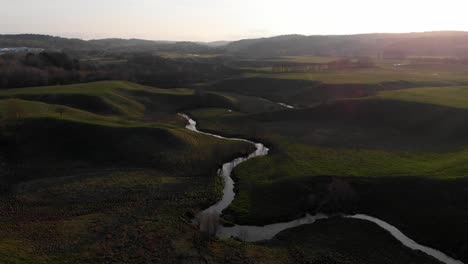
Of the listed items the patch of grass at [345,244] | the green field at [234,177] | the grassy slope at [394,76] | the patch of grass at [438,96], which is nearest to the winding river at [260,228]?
the green field at [234,177]

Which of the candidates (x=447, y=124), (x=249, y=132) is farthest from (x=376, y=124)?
(x=249, y=132)

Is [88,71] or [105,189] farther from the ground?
[88,71]

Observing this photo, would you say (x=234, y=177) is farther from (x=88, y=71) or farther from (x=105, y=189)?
(x=88, y=71)

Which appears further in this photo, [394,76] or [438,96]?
A: [394,76]

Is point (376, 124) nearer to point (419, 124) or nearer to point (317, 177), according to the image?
point (419, 124)

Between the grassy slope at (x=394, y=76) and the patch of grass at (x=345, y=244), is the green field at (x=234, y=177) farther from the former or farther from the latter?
the grassy slope at (x=394, y=76)

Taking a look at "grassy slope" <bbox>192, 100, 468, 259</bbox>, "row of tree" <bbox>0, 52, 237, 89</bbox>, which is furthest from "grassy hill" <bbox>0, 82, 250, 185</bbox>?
"row of tree" <bbox>0, 52, 237, 89</bbox>

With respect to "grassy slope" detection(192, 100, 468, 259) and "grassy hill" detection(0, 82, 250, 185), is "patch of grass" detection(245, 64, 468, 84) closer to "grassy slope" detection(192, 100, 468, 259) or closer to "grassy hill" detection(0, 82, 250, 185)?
"grassy slope" detection(192, 100, 468, 259)

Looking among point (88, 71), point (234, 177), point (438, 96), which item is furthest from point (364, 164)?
point (88, 71)
